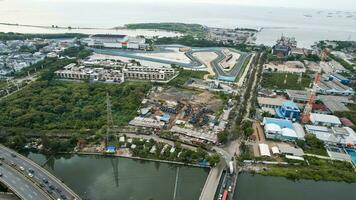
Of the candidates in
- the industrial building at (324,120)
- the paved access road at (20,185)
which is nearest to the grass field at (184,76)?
the industrial building at (324,120)

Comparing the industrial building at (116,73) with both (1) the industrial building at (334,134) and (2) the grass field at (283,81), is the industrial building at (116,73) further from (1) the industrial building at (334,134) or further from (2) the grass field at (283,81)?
(1) the industrial building at (334,134)

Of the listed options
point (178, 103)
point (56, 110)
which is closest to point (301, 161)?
point (178, 103)

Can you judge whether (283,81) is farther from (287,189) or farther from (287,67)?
(287,189)

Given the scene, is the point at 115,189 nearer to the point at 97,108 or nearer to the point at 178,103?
the point at 97,108

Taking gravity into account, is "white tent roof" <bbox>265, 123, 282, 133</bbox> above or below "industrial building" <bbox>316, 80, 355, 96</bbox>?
below

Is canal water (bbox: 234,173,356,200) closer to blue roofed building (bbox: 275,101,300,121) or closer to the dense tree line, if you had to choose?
blue roofed building (bbox: 275,101,300,121)

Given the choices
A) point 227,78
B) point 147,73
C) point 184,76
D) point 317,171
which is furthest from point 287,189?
point 147,73

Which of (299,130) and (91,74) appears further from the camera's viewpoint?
(91,74)

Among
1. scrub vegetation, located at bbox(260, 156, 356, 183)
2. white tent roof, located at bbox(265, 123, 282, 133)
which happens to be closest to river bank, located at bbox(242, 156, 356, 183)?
scrub vegetation, located at bbox(260, 156, 356, 183)
